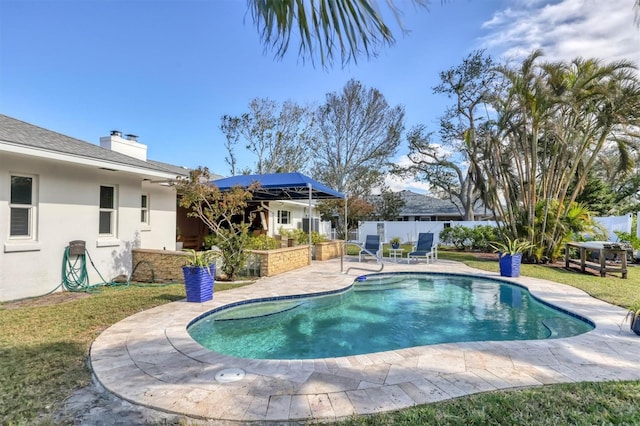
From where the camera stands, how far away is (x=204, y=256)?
25.2 ft

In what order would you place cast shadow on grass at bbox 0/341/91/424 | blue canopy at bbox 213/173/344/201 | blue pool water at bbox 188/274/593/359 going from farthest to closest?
blue canopy at bbox 213/173/344/201 < blue pool water at bbox 188/274/593/359 < cast shadow on grass at bbox 0/341/91/424

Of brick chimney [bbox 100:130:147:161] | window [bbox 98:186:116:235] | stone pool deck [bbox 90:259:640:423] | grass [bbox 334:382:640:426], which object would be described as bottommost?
stone pool deck [bbox 90:259:640:423]

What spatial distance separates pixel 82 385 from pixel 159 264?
6949 millimetres

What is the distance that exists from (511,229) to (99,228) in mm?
15073

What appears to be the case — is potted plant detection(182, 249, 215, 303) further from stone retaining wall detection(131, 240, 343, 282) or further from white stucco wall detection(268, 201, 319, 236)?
white stucco wall detection(268, 201, 319, 236)

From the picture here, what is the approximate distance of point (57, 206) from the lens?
8.12 m

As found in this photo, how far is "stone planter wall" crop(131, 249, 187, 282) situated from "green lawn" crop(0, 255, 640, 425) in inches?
150

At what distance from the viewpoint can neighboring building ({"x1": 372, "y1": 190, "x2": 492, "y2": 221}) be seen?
36256mm

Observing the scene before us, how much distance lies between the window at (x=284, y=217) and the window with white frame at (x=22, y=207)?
14.9 m

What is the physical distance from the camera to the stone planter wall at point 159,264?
9.95 m

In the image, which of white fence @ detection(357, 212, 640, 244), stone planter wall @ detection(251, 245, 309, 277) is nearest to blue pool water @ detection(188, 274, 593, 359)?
stone planter wall @ detection(251, 245, 309, 277)

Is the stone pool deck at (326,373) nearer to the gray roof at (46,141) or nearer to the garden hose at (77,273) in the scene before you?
the garden hose at (77,273)

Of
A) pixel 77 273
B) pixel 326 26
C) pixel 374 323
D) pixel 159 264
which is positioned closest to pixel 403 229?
pixel 159 264

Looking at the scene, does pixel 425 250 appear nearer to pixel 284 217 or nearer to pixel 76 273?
pixel 284 217
